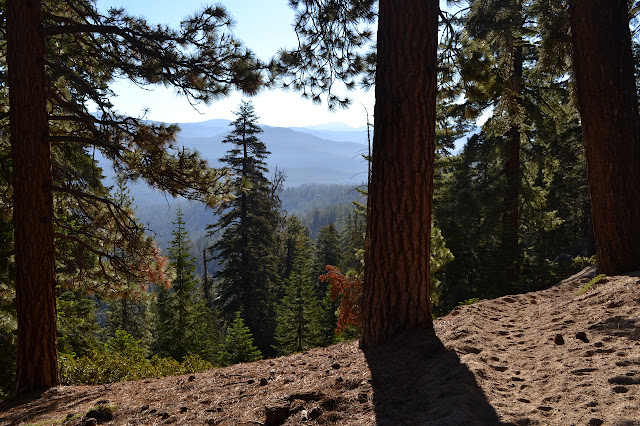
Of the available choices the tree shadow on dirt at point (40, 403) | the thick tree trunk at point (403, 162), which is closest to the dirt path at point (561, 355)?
the thick tree trunk at point (403, 162)

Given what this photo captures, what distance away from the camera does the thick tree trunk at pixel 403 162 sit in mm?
3779

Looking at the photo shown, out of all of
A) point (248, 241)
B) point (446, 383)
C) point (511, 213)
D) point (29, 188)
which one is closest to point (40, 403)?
point (29, 188)

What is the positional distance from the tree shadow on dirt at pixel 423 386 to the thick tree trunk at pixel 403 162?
12.6 inches

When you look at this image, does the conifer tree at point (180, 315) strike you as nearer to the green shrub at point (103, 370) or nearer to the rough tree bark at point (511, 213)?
the green shrub at point (103, 370)

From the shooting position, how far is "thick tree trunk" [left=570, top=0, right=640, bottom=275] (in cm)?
471

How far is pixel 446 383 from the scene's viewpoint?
2.75 meters

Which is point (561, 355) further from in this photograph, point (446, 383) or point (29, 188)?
point (29, 188)

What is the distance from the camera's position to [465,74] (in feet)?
14.1

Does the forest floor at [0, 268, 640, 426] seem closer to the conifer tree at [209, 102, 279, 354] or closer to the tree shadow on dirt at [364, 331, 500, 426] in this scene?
the tree shadow on dirt at [364, 331, 500, 426]

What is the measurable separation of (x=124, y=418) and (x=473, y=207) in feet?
44.3

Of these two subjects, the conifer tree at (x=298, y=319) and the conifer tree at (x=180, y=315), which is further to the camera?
the conifer tree at (x=298, y=319)

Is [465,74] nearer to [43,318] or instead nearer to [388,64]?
[388,64]

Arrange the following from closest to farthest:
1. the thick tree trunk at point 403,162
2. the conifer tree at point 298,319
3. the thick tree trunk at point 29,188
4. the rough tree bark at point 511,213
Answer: the thick tree trunk at point 403,162 < the thick tree trunk at point 29,188 < the rough tree bark at point 511,213 < the conifer tree at point 298,319

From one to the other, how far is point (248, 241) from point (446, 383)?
21234 mm
